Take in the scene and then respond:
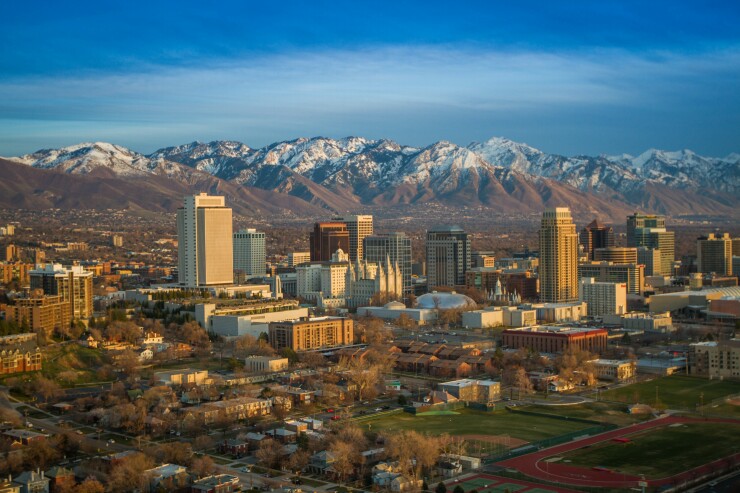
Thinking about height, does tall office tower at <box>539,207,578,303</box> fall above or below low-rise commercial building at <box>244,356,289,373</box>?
above

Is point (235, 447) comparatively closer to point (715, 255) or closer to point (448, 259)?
point (448, 259)

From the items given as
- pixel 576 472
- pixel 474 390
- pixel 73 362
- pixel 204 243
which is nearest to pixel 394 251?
pixel 204 243

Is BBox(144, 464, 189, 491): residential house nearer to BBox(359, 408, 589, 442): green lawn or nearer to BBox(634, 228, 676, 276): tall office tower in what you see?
BBox(359, 408, 589, 442): green lawn

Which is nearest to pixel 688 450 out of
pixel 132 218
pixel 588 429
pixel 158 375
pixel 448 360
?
pixel 588 429

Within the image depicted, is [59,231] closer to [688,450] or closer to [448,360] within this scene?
[448,360]

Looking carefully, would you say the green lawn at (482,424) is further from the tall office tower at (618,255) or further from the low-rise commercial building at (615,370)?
the tall office tower at (618,255)

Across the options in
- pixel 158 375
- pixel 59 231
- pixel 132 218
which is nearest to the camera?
pixel 158 375

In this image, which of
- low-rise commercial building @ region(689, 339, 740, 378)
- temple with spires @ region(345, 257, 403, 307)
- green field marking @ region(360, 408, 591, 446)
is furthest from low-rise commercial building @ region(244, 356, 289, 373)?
temple with spires @ region(345, 257, 403, 307)
